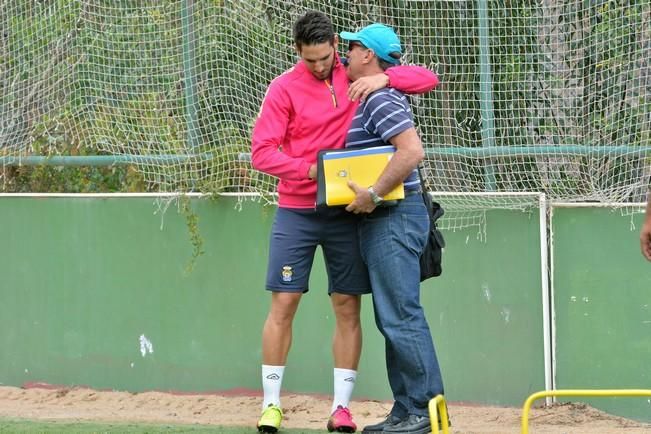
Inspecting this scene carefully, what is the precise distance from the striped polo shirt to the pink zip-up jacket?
162 mm

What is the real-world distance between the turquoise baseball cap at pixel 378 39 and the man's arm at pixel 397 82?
0.09 meters

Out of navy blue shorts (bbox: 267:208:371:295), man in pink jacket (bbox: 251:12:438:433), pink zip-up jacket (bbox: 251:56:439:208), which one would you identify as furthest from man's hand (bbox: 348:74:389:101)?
navy blue shorts (bbox: 267:208:371:295)

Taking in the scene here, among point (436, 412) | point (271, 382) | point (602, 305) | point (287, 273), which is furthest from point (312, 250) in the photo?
point (436, 412)

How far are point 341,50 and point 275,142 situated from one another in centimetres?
136

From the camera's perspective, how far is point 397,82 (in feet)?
17.3

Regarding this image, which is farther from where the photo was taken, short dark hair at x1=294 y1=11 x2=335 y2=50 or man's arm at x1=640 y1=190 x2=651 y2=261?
short dark hair at x1=294 y1=11 x2=335 y2=50

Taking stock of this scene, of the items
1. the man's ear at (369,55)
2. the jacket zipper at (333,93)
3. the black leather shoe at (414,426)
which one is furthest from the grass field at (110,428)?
the man's ear at (369,55)

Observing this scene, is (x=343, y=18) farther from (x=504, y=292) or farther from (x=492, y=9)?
(x=504, y=292)

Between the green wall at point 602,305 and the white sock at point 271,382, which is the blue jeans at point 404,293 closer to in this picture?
the white sock at point 271,382

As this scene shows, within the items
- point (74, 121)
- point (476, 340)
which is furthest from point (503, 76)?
point (74, 121)

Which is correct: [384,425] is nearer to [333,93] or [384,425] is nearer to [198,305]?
[333,93]

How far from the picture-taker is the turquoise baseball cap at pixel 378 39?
525cm

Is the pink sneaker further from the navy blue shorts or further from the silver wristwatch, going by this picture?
the silver wristwatch

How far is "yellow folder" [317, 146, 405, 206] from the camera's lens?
519 centimetres
